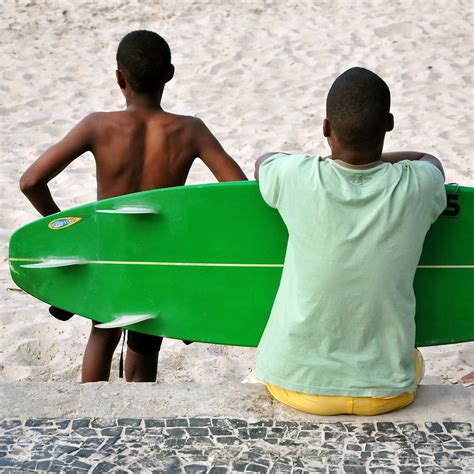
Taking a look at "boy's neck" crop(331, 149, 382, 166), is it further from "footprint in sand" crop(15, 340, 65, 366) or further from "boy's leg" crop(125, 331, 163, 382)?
"footprint in sand" crop(15, 340, 65, 366)

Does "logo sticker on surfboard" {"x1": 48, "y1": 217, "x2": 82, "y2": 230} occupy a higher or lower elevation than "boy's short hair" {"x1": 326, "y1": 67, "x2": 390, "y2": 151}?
lower

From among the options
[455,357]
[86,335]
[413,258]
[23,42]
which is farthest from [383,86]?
[23,42]

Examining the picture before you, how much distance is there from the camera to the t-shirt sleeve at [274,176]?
271cm

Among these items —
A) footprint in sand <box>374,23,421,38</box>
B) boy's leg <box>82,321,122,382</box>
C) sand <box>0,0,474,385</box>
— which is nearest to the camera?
boy's leg <box>82,321,122,382</box>

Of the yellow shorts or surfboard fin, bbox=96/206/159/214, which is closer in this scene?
the yellow shorts

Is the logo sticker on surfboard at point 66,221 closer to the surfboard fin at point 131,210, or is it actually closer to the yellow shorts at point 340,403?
the surfboard fin at point 131,210

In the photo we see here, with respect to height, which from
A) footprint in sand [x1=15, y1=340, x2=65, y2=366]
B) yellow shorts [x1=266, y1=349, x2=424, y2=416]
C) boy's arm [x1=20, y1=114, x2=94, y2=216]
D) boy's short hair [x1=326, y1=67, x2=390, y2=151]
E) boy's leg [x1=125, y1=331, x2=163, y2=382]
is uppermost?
boy's short hair [x1=326, y1=67, x2=390, y2=151]

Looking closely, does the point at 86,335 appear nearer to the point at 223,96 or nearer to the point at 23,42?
the point at 223,96

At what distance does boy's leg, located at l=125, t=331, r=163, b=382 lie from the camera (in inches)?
137

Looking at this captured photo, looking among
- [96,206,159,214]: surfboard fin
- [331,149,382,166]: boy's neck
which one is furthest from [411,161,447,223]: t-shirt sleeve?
[96,206,159,214]: surfboard fin

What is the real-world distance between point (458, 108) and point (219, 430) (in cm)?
548

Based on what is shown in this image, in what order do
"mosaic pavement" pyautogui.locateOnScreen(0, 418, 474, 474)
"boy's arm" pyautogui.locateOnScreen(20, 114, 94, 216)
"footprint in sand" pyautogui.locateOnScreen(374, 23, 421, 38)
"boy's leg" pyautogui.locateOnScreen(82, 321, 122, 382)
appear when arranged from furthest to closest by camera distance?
"footprint in sand" pyautogui.locateOnScreen(374, 23, 421, 38), "boy's leg" pyautogui.locateOnScreen(82, 321, 122, 382), "boy's arm" pyautogui.locateOnScreen(20, 114, 94, 216), "mosaic pavement" pyautogui.locateOnScreen(0, 418, 474, 474)

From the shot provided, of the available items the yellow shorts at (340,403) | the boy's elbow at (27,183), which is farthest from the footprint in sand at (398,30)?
the yellow shorts at (340,403)

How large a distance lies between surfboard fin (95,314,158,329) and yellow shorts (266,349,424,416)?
2.14 ft
